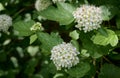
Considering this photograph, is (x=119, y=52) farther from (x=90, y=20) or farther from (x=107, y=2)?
(x=90, y=20)

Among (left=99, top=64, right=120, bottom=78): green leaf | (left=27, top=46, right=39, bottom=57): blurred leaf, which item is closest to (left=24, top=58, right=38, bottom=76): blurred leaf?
(left=27, top=46, right=39, bottom=57): blurred leaf

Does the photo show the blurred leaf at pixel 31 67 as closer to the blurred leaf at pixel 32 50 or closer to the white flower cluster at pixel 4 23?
the blurred leaf at pixel 32 50

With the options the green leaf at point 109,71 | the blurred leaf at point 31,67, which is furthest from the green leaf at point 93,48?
the blurred leaf at point 31,67

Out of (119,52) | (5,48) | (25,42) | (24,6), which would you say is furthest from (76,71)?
(5,48)

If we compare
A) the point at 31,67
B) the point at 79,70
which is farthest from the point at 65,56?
the point at 31,67

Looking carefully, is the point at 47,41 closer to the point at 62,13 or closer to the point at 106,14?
the point at 62,13
